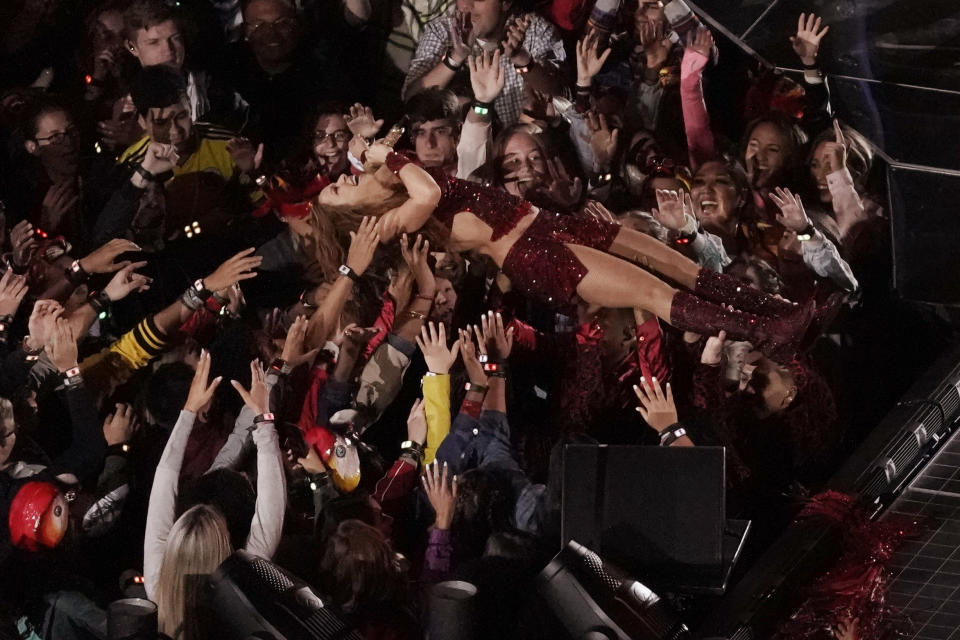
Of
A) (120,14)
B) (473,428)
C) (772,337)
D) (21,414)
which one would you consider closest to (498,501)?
(473,428)

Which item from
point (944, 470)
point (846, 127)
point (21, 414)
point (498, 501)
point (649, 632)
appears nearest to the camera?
point (649, 632)

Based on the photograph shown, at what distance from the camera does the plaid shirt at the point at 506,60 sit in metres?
4.11

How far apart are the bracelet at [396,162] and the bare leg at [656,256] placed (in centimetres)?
67

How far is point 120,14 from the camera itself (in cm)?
391

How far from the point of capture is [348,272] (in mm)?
3826

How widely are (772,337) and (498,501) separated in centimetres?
97

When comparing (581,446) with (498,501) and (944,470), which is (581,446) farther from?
(944,470)

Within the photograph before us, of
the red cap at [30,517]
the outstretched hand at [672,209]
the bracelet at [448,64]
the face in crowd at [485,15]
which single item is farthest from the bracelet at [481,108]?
the red cap at [30,517]

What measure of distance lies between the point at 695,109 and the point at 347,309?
140 cm

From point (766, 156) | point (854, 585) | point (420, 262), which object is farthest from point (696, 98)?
point (854, 585)

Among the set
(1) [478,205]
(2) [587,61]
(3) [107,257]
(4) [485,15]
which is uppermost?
(4) [485,15]

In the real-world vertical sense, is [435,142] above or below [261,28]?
below

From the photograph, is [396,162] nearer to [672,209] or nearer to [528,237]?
[528,237]

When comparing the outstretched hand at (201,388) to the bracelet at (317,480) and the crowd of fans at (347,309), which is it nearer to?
the crowd of fans at (347,309)
